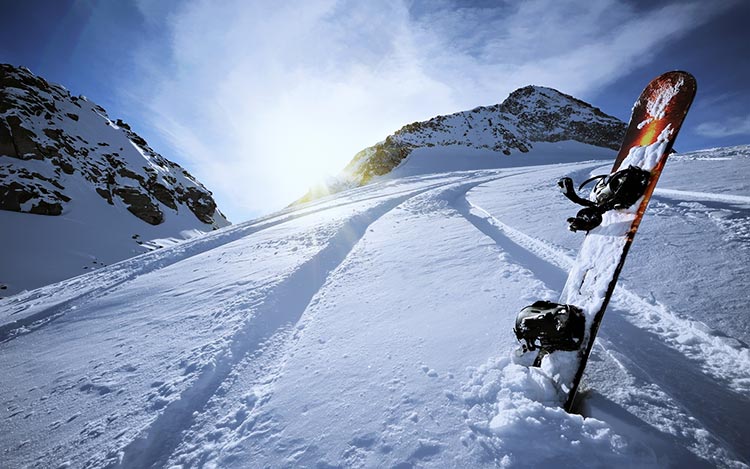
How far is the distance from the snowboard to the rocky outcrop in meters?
29.5

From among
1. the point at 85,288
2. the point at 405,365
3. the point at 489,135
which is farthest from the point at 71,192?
the point at 489,135

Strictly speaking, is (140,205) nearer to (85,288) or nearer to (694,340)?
(85,288)

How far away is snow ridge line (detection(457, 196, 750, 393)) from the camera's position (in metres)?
1.66

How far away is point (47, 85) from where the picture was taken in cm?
2772

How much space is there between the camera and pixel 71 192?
68.9ft

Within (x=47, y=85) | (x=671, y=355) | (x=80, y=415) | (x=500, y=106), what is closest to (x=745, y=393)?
(x=671, y=355)

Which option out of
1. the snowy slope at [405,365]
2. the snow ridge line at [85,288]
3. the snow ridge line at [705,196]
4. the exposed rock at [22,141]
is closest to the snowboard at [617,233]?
the snowy slope at [405,365]

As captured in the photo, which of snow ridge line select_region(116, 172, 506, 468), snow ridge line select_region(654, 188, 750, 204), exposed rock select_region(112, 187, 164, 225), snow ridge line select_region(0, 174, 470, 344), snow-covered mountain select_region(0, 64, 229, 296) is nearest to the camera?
snow ridge line select_region(116, 172, 506, 468)

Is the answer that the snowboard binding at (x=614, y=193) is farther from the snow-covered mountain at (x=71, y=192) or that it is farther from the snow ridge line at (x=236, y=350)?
the snow-covered mountain at (x=71, y=192)

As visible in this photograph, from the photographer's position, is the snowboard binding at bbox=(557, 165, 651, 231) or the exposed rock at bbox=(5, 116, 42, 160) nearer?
the snowboard binding at bbox=(557, 165, 651, 231)

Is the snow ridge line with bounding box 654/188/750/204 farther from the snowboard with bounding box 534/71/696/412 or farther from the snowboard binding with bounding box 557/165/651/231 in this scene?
the snowboard binding with bounding box 557/165/651/231

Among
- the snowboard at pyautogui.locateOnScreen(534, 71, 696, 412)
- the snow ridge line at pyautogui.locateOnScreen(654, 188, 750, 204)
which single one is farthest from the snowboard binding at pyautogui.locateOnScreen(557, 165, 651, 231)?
the snow ridge line at pyautogui.locateOnScreen(654, 188, 750, 204)

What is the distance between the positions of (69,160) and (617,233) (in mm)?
35256

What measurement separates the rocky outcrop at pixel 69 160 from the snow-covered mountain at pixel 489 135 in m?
18.3
